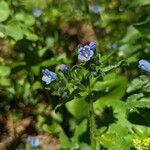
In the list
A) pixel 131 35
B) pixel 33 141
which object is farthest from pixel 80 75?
pixel 131 35

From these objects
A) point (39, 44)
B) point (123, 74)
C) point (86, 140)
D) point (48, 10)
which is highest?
point (48, 10)

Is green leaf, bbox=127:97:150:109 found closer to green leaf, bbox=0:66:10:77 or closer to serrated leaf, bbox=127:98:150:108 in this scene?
serrated leaf, bbox=127:98:150:108

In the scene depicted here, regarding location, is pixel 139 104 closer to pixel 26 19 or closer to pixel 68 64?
pixel 68 64

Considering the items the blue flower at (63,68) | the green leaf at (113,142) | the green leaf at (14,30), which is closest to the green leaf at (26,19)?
the green leaf at (14,30)

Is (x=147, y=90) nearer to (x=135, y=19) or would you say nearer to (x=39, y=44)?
(x=39, y=44)

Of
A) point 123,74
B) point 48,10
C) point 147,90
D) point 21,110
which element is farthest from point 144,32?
point 48,10

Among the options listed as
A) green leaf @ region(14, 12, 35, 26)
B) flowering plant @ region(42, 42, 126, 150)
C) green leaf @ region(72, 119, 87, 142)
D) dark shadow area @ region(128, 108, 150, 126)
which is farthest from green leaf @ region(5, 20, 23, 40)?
dark shadow area @ region(128, 108, 150, 126)
